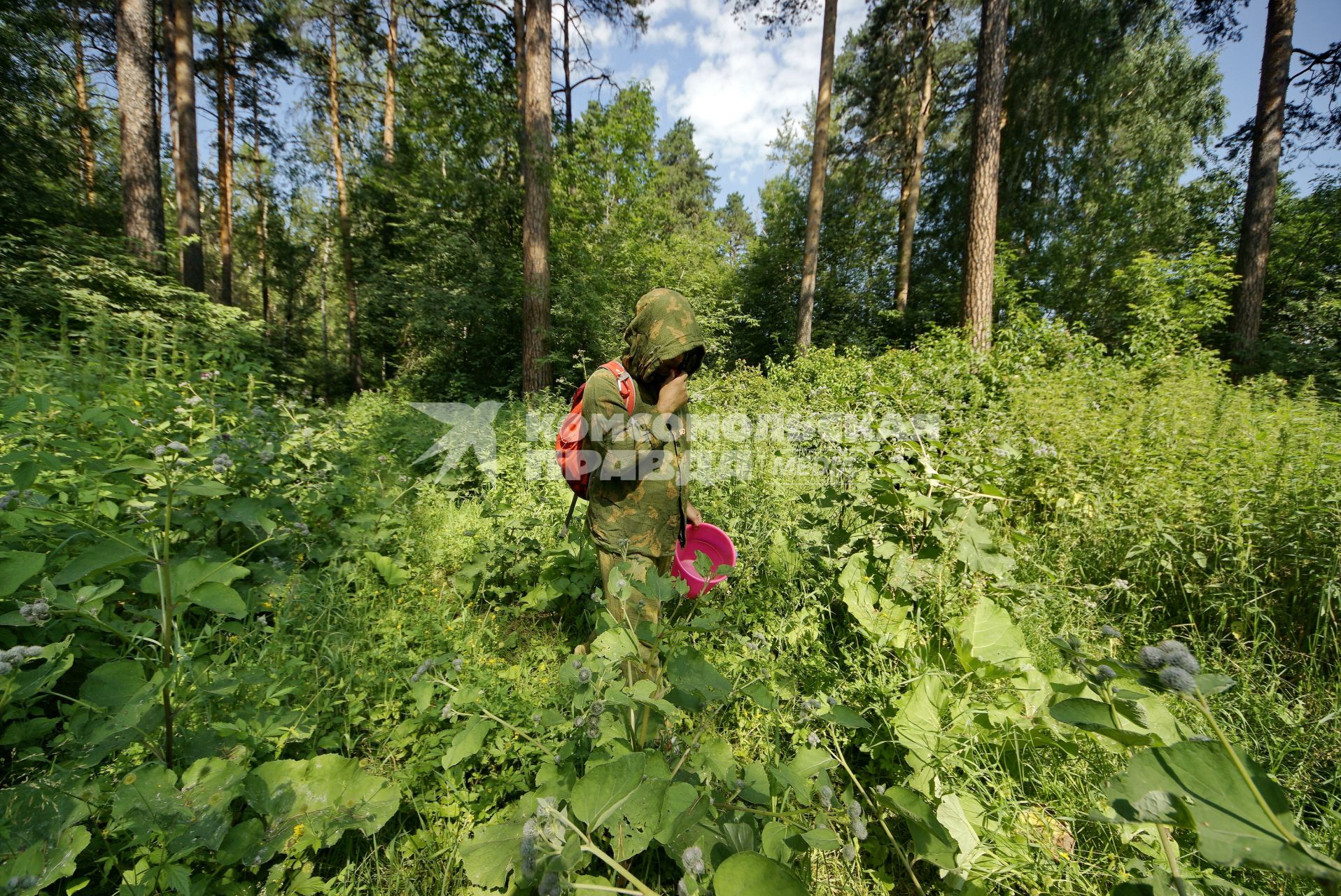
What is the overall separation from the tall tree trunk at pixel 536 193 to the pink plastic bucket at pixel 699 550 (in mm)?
5787

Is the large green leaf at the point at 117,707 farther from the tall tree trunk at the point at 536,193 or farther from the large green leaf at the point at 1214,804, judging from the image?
the tall tree trunk at the point at 536,193

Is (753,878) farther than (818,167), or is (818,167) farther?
(818,167)

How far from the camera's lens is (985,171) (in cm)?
755

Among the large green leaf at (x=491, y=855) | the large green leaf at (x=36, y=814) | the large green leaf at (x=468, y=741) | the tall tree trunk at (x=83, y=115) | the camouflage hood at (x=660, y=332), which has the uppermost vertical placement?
the tall tree trunk at (x=83, y=115)

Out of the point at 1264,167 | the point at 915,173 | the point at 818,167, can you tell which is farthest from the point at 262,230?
the point at 1264,167

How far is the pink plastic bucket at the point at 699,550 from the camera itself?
2.69 metres

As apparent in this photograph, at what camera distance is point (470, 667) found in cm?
225

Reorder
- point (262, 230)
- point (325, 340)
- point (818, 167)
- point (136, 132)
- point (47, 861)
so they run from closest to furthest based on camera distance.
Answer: point (47, 861) < point (136, 132) < point (818, 167) < point (262, 230) < point (325, 340)

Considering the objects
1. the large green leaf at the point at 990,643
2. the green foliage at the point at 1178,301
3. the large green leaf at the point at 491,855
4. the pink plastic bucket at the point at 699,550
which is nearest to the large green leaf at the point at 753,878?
the large green leaf at the point at 491,855

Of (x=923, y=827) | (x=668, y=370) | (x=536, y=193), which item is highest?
(x=536, y=193)

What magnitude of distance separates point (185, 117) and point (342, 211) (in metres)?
4.02

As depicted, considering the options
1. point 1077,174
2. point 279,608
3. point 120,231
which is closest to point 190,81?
point 120,231

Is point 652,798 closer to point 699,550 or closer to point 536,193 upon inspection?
point 699,550

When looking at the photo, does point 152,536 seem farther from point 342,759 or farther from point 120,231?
point 120,231
